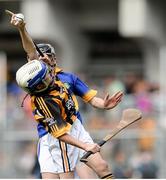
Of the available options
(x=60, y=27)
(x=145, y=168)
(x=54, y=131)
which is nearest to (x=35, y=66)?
(x=54, y=131)

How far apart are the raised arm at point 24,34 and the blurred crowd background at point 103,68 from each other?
174 inches

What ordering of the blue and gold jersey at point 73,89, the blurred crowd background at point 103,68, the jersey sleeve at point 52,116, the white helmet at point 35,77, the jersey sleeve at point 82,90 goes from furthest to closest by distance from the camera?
the blurred crowd background at point 103,68 → the jersey sleeve at point 82,90 → the blue and gold jersey at point 73,89 → the jersey sleeve at point 52,116 → the white helmet at point 35,77

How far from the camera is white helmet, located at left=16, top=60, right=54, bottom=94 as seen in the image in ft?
28.9

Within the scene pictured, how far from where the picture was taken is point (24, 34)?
29.7ft

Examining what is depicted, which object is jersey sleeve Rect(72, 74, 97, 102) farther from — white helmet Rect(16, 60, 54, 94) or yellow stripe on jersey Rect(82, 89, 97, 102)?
white helmet Rect(16, 60, 54, 94)

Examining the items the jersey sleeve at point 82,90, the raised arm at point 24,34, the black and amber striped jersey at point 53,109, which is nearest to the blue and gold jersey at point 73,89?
the jersey sleeve at point 82,90

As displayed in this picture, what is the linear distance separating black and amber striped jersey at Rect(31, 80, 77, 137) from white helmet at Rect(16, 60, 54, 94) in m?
0.11

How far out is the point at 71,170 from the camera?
9.45 m

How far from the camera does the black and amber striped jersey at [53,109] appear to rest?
8969mm

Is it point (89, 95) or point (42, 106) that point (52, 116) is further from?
point (89, 95)

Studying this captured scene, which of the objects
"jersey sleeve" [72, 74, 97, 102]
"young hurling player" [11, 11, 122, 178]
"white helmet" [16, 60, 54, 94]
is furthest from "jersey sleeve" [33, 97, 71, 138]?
"jersey sleeve" [72, 74, 97, 102]

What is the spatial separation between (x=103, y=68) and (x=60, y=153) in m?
17.1

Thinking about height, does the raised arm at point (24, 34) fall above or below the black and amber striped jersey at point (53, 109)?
above

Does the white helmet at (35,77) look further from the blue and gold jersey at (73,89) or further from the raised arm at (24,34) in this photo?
the blue and gold jersey at (73,89)
